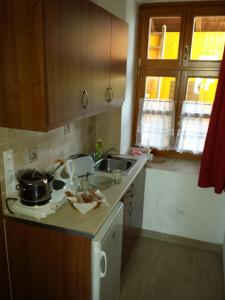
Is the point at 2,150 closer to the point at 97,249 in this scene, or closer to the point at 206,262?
the point at 97,249

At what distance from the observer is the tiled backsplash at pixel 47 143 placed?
4.84 feet

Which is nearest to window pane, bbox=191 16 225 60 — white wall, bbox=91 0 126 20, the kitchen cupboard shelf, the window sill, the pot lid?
white wall, bbox=91 0 126 20

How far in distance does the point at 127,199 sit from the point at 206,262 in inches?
45.3

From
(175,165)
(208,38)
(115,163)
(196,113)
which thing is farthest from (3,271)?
(208,38)

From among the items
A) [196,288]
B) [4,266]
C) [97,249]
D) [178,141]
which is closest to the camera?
[97,249]

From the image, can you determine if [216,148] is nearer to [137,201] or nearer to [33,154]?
[137,201]

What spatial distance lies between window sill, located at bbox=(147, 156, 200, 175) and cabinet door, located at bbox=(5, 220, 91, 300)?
1450 millimetres

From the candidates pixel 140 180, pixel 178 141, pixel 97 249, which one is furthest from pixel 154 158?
pixel 97 249

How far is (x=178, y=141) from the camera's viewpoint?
2811 mm

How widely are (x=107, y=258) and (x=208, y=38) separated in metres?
2.24

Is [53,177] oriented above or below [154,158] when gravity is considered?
above

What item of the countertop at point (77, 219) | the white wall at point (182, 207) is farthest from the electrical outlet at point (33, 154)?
the white wall at point (182, 207)

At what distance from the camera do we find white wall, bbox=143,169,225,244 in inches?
100

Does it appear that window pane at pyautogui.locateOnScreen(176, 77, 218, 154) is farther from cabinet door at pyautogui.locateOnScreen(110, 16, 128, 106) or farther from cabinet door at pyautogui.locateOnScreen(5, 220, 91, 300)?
cabinet door at pyautogui.locateOnScreen(5, 220, 91, 300)
